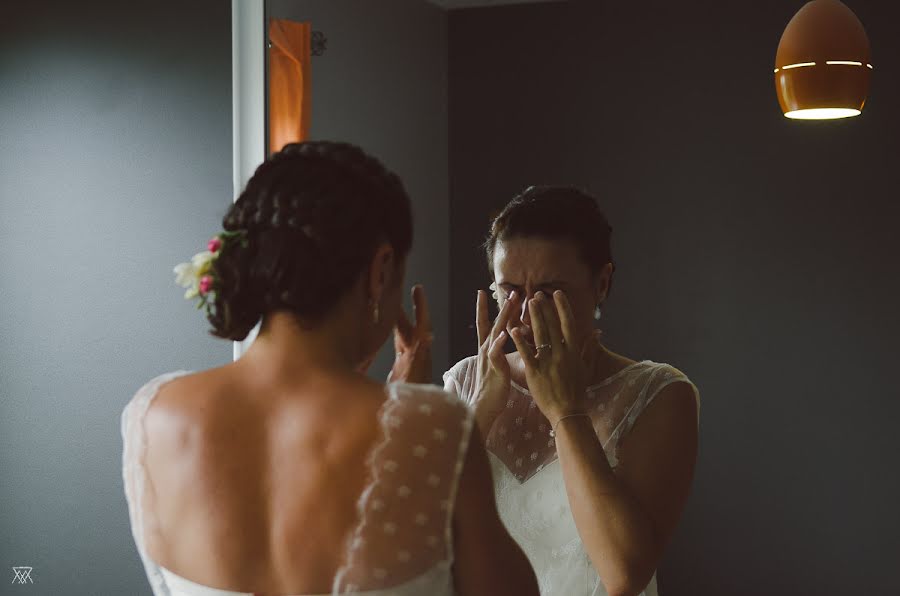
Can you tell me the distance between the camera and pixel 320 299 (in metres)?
0.84

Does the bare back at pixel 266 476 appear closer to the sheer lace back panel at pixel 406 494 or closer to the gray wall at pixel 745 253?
the sheer lace back panel at pixel 406 494

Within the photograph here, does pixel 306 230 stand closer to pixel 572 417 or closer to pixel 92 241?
pixel 572 417

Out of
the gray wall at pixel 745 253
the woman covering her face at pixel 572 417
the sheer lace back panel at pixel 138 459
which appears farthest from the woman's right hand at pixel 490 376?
the sheer lace back panel at pixel 138 459

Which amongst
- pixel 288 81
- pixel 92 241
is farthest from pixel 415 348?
pixel 92 241

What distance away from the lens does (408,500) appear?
0.82 m

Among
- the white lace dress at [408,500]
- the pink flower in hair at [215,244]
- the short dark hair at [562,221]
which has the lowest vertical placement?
the white lace dress at [408,500]

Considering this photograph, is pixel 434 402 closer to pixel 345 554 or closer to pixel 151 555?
pixel 345 554

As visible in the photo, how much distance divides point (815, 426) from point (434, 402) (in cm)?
127

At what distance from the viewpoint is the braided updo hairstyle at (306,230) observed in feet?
2.74

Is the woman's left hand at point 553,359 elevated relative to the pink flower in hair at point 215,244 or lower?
lower

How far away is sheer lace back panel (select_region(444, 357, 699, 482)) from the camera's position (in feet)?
4.54

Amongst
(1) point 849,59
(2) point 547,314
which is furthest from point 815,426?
(2) point 547,314

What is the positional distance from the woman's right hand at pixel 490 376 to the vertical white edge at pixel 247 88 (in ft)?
3.17

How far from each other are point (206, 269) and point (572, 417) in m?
0.55
